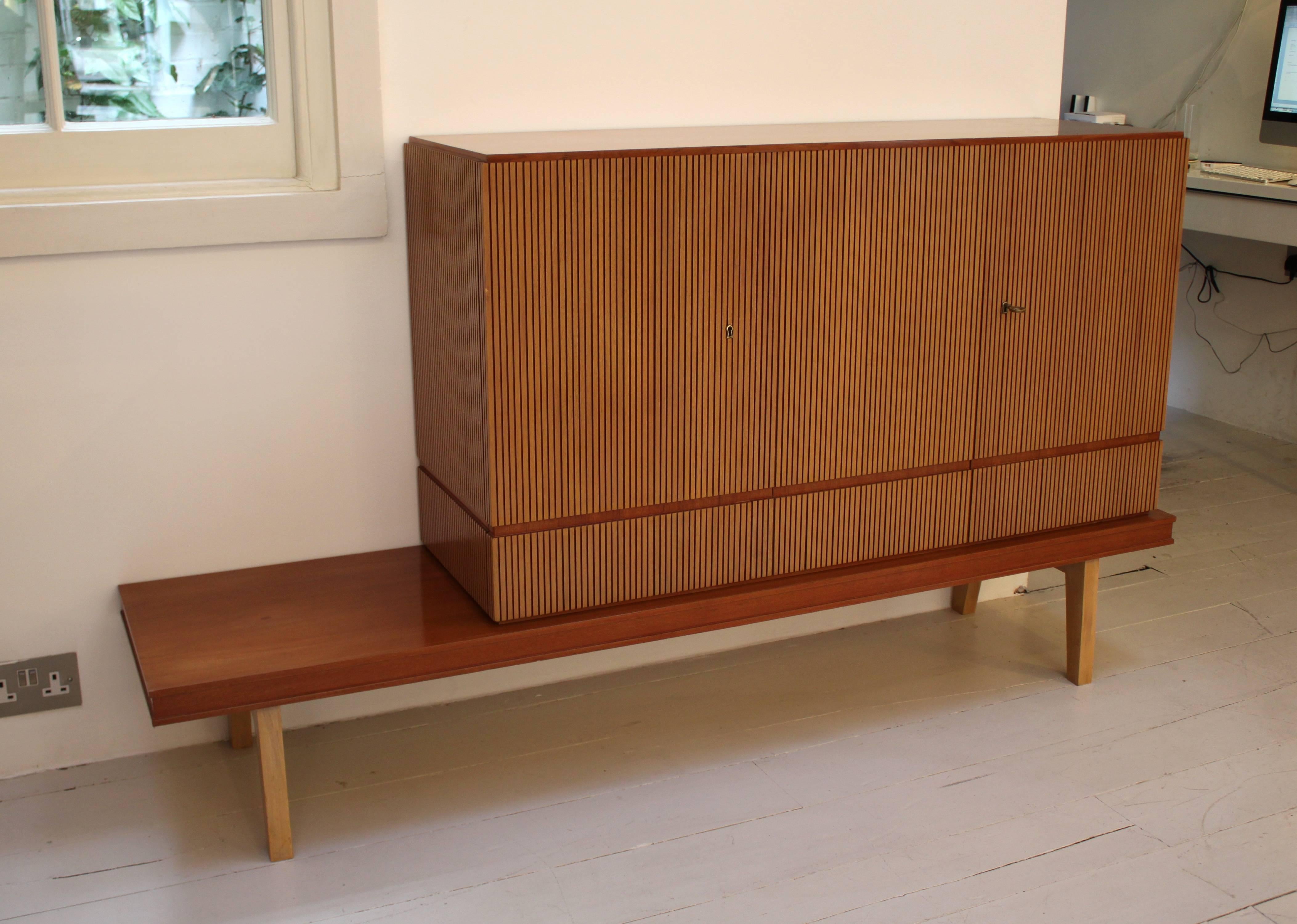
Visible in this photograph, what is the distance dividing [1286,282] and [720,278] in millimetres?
3052

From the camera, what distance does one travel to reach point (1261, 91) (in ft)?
13.1

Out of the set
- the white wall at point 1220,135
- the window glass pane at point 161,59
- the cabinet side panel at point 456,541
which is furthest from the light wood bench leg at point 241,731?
the white wall at point 1220,135

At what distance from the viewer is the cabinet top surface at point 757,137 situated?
177cm

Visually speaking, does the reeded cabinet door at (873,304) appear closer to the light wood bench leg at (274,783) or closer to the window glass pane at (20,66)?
the light wood bench leg at (274,783)

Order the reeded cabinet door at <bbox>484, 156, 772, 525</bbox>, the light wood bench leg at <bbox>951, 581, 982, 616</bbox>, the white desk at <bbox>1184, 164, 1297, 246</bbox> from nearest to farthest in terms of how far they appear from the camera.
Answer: the reeded cabinet door at <bbox>484, 156, 772, 525</bbox> < the light wood bench leg at <bbox>951, 581, 982, 616</bbox> < the white desk at <bbox>1184, 164, 1297, 246</bbox>

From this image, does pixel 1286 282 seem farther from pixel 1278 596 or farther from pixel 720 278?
pixel 720 278

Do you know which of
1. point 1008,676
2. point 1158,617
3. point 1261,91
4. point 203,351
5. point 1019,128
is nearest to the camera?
point 203,351

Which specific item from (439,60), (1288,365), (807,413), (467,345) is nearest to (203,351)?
(467,345)

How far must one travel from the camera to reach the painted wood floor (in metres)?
1.77

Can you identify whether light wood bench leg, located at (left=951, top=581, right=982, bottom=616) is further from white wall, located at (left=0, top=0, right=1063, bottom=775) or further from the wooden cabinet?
white wall, located at (left=0, top=0, right=1063, bottom=775)

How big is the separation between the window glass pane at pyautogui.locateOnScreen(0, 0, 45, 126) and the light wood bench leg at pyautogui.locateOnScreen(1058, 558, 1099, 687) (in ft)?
6.56

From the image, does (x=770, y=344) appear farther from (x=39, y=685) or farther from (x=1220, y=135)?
(x=1220, y=135)

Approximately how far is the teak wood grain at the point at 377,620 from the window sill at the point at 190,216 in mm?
578

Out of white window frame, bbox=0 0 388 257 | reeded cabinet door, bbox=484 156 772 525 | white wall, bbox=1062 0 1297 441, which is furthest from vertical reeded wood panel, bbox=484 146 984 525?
white wall, bbox=1062 0 1297 441
